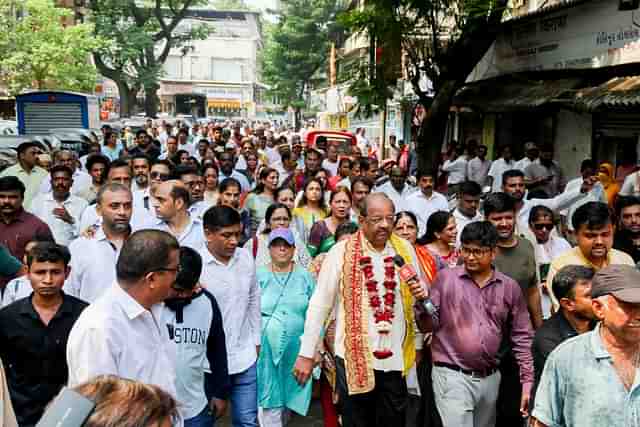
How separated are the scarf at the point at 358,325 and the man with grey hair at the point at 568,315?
94 centimetres

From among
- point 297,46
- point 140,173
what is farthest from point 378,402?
point 297,46

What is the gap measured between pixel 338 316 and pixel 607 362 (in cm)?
206

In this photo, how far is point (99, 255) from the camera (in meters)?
5.03

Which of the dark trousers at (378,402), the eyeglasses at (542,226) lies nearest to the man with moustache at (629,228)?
the eyeglasses at (542,226)

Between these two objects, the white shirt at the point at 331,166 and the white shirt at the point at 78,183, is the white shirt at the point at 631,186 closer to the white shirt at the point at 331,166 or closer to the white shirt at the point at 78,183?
the white shirt at the point at 331,166

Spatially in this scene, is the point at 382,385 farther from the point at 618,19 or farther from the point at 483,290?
the point at 618,19

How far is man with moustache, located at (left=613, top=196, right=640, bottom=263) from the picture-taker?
6.10 m

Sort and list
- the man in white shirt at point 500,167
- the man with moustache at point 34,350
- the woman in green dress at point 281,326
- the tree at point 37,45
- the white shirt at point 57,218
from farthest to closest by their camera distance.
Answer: the tree at point 37,45
the man in white shirt at point 500,167
the white shirt at point 57,218
the woman in green dress at point 281,326
the man with moustache at point 34,350

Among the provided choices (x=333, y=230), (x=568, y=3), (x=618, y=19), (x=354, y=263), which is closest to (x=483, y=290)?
(x=354, y=263)

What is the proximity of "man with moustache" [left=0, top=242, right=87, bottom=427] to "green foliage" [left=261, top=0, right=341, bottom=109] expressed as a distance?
44.2m

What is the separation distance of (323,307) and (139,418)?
3.13m

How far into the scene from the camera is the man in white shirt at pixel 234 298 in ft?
16.2

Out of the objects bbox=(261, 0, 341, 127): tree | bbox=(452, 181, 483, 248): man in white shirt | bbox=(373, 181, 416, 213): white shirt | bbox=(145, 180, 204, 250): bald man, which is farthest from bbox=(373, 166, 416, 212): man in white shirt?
bbox=(261, 0, 341, 127): tree

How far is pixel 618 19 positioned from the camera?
12352 millimetres
